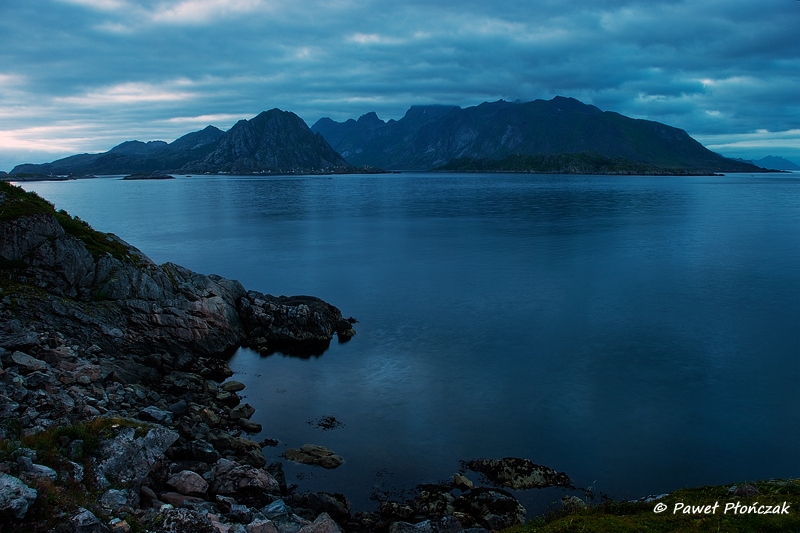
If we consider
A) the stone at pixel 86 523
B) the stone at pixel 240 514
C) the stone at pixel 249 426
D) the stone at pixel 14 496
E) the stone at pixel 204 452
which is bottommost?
the stone at pixel 249 426

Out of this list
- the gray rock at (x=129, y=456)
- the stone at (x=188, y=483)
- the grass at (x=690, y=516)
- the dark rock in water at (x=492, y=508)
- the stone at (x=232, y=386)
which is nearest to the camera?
the grass at (x=690, y=516)

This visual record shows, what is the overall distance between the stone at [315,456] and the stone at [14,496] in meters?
14.0

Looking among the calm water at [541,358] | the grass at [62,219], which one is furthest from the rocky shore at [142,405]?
the calm water at [541,358]

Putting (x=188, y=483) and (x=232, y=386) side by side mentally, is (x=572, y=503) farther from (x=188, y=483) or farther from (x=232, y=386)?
(x=232, y=386)

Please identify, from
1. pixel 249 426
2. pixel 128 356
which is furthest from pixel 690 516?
pixel 128 356

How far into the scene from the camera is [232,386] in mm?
38938

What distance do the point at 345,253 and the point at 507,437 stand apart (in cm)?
6161

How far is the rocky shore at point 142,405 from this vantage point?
19.8 m

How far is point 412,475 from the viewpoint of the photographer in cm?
2830

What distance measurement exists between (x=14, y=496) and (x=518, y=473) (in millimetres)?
20853

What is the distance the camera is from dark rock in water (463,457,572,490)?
2731cm

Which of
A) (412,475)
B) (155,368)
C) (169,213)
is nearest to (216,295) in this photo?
(155,368)

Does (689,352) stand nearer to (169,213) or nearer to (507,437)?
(507,437)

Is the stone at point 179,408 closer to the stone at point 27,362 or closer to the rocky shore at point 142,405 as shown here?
the rocky shore at point 142,405
